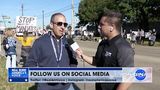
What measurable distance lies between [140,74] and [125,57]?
1.35ft

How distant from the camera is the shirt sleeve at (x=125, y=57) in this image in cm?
516

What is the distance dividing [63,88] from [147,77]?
1112 mm

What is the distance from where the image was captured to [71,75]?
5.75m

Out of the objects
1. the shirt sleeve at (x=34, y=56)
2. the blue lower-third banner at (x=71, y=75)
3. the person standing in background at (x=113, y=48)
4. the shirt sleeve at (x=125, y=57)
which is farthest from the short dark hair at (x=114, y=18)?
the shirt sleeve at (x=34, y=56)

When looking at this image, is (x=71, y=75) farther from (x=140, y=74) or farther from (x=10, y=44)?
(x=10, y=44)

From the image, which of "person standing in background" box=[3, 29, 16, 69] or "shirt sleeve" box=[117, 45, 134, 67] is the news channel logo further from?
"person standing in background" box=[3, 29, 16, 69]

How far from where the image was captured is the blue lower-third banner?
5473 millimetres

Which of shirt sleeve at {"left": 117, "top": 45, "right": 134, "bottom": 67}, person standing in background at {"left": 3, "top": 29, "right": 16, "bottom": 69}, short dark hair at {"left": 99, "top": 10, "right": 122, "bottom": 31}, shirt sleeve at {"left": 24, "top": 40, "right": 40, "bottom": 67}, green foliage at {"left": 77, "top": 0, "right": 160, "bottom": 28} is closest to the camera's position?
shirt sleeve at {"left": 117, "top": 45, "right": 134, "bottom": 67}

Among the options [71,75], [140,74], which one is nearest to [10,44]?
[71,75]

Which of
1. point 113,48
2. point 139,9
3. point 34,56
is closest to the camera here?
point 113,48

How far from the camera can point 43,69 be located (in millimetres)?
5781

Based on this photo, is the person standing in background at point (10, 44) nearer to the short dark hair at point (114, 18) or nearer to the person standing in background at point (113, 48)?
the person standing in background at point (113, 48)

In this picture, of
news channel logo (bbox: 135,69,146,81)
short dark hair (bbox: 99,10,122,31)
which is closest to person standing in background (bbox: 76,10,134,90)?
short dark hair (bbox: 99,10,122,31)

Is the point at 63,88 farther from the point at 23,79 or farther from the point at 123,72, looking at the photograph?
the point at 123,72
